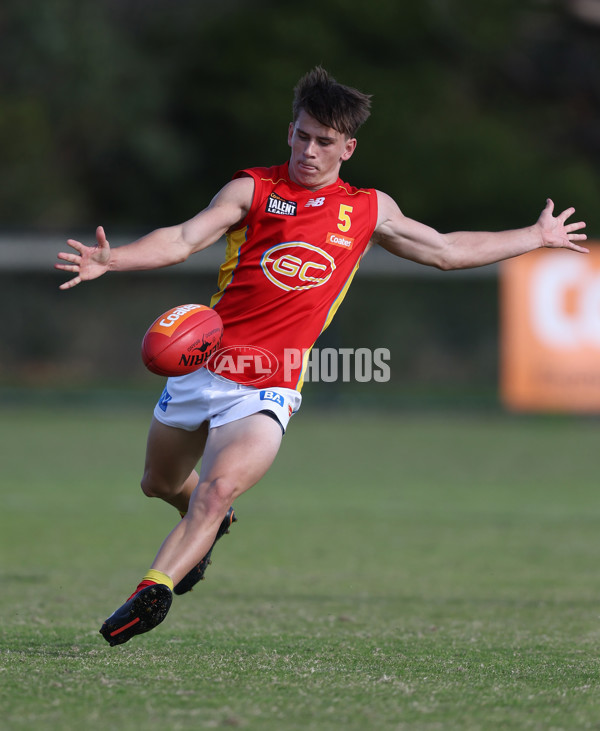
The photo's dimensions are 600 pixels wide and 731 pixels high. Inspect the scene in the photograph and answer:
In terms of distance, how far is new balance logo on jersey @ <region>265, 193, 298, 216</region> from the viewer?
19.6ft

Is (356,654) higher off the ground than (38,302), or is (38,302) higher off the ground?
(38,302)

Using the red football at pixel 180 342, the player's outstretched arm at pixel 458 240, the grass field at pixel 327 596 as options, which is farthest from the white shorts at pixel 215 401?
the grass field at pixel 327 596

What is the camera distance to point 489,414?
24.3 meters

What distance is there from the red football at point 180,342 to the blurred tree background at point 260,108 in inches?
1239

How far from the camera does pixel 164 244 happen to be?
219 inches

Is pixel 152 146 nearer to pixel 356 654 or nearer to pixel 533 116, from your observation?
pixel 533 116

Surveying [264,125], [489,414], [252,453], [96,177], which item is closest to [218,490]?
[252,453]

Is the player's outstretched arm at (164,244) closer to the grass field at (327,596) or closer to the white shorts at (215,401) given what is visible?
the white shorts at (215,401)

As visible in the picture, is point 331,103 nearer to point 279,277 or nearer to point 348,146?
point 348,146

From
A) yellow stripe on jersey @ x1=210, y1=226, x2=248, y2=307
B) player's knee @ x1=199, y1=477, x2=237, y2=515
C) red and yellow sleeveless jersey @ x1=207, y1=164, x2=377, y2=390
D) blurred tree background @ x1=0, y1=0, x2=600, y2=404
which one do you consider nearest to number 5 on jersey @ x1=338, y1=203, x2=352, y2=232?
red and yellow sleeveless jersey @ x1=207, y1=164, x2=377, y2=390

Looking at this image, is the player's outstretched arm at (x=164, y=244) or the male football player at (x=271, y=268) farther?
the male football player at (x=271, y=268)

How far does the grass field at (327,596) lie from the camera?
450cm

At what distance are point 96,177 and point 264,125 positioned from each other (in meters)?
6.41

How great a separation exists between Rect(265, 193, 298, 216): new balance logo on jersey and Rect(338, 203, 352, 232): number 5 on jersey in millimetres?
245
